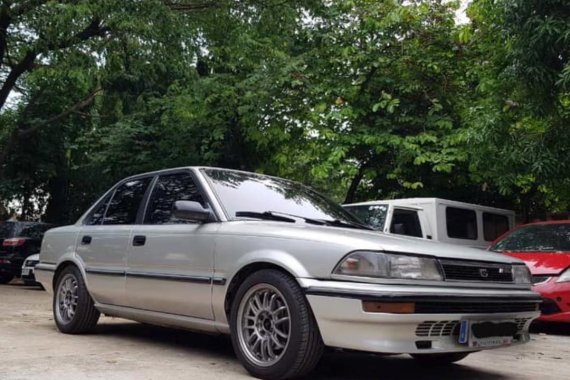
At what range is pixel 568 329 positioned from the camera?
856cm

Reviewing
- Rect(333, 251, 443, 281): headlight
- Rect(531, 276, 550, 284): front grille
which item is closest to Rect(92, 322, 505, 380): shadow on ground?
Rect(333, 251, 443, 281): headlight

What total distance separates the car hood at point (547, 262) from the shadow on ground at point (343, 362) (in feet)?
9.66

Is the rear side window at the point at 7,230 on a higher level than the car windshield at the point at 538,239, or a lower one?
lower

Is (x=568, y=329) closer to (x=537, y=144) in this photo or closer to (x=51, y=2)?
(x=537, y=144)

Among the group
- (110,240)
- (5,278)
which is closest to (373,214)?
(110,240)

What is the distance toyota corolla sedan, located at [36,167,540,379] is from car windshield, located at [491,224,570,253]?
13.5 ft

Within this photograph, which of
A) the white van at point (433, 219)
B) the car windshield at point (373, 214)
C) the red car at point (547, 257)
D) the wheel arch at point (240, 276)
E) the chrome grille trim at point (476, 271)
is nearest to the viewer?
the chrome grille trim at point (476, 271)

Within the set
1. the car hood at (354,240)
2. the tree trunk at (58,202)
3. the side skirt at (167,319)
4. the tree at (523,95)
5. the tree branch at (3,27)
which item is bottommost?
the side skirt at (167,319)

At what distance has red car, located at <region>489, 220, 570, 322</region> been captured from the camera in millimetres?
7514

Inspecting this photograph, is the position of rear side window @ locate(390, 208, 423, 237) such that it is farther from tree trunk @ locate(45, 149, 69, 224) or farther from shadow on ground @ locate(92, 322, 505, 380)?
tree trunk @ locate(45, 149, 69, 224)

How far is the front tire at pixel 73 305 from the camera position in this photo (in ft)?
20.5

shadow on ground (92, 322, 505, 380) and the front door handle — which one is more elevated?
the front door handle

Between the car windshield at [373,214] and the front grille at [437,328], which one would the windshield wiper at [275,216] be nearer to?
the front grille at [437,328]

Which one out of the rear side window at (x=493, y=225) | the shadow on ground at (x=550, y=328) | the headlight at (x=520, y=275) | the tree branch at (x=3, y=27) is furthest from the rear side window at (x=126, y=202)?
the rear side window at (x=493, y=225)
